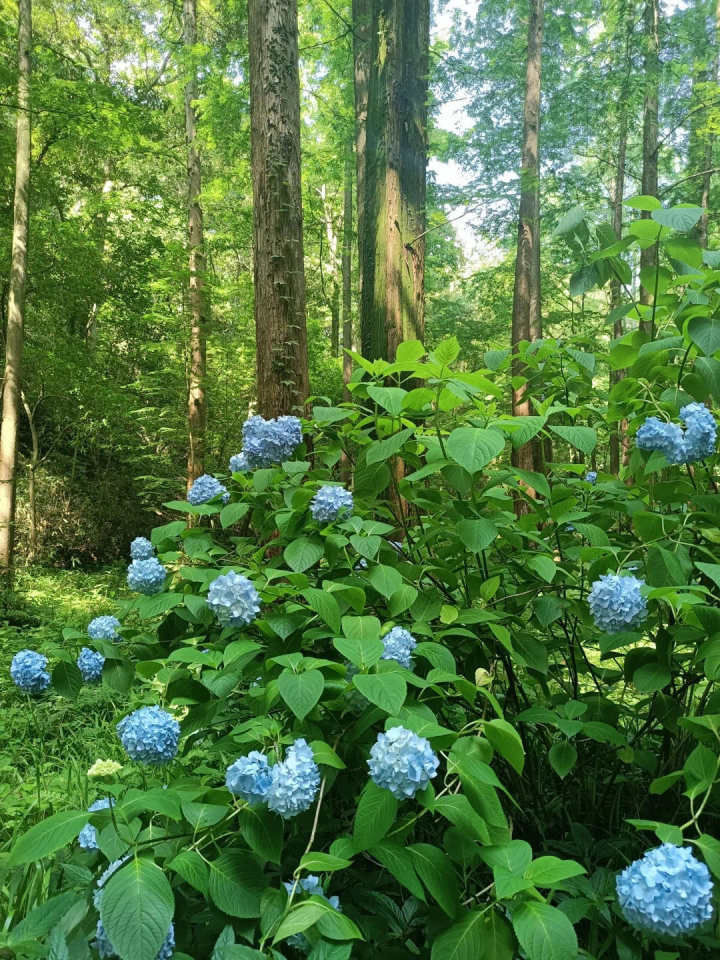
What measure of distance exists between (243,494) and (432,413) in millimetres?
489

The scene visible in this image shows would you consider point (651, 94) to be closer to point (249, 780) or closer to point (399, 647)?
point (399, 647)

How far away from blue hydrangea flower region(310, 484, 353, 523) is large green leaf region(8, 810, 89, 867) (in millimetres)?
627

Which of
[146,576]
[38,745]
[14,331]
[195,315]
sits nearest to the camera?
[146,576]

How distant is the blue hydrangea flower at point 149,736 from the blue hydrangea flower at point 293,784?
0.70ft

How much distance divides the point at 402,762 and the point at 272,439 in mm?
877

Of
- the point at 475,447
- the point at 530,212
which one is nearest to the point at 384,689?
the point at 475,447

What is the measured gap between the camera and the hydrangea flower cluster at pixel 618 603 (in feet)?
3.51

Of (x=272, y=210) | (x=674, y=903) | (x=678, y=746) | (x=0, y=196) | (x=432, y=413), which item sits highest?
(x=0, y=196)

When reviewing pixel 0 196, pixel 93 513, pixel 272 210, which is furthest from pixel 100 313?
pixel 272 210

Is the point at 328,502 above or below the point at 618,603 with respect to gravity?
above

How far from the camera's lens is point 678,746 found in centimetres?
133

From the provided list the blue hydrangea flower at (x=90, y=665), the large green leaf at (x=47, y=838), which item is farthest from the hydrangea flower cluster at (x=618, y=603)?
the blue hydrangea flower at (x=90, y=665)

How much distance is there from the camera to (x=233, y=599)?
109 centimetres

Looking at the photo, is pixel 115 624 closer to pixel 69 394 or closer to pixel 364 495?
pixel 364 495
